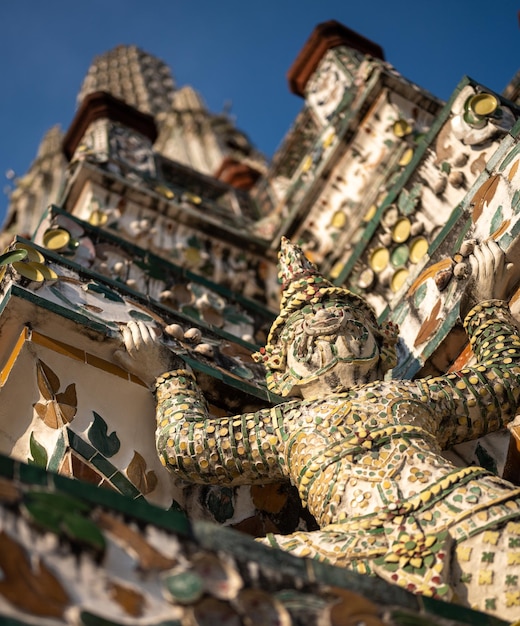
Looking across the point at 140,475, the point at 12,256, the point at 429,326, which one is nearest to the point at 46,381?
the point at 140,475

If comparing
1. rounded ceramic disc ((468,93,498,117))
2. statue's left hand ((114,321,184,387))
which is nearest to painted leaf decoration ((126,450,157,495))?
statue's left hand ((114,321,184,387))

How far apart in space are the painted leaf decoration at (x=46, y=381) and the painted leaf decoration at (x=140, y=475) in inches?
18.8

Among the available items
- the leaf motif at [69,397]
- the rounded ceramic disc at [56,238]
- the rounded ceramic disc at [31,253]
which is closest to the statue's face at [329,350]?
the leaf motif at [69,397]

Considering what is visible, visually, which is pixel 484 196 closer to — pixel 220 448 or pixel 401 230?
pixel 401 230

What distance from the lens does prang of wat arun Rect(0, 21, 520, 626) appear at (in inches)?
113

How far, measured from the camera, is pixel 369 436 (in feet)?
14.9

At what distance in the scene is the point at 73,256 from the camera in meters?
7.18

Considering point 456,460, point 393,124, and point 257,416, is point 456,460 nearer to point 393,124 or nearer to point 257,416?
point 257,416

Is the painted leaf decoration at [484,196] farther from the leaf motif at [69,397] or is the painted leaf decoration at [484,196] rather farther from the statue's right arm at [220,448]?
the leaf motif at [69,397]

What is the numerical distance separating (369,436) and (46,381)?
157 cm

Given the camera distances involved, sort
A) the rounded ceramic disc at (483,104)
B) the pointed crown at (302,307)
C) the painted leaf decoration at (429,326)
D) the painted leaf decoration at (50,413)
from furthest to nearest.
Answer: the rounded ceramic disc at (483,104), the painted leaf decoration at (429,326), the pointed crown at (302,307), the painted leaf decoration at (50,413)

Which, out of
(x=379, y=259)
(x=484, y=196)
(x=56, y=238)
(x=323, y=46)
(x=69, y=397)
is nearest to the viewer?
(x=69, y=397)

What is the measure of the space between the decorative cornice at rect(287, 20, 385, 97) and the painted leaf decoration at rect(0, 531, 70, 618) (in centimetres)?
921

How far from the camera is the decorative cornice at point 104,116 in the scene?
11.3 metres
